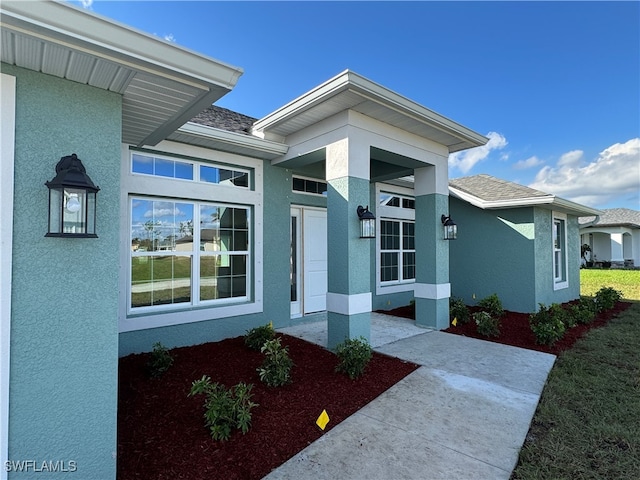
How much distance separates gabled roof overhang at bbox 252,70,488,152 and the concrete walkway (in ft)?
13.1

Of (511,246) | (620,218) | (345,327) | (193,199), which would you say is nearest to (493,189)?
(511,246)

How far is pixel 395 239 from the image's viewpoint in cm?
948

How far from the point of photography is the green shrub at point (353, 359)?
4.30 metres

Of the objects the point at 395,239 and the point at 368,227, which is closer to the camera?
the point at 368,227

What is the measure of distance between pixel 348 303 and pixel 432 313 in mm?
2797

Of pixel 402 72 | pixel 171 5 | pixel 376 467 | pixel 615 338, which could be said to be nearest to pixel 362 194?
pixel 376 467

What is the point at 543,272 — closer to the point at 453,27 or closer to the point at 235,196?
the point at 453,27

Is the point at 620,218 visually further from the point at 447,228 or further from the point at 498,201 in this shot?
the point at 447,228

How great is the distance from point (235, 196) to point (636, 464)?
20.0 ft

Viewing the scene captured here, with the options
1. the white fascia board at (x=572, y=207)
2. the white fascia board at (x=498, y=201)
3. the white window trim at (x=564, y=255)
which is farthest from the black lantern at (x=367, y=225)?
the white window trim at (x=564, y=255)

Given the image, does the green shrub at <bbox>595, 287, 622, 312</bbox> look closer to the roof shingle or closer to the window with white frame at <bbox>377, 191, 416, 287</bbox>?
the roof shingle

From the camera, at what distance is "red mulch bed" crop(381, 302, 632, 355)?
19.5 feet

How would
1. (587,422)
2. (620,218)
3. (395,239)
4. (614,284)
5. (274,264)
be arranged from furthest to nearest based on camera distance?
(620,218)
(614,284)
(395,239)
(274,264)
(587,422)

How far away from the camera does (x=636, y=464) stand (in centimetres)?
275
